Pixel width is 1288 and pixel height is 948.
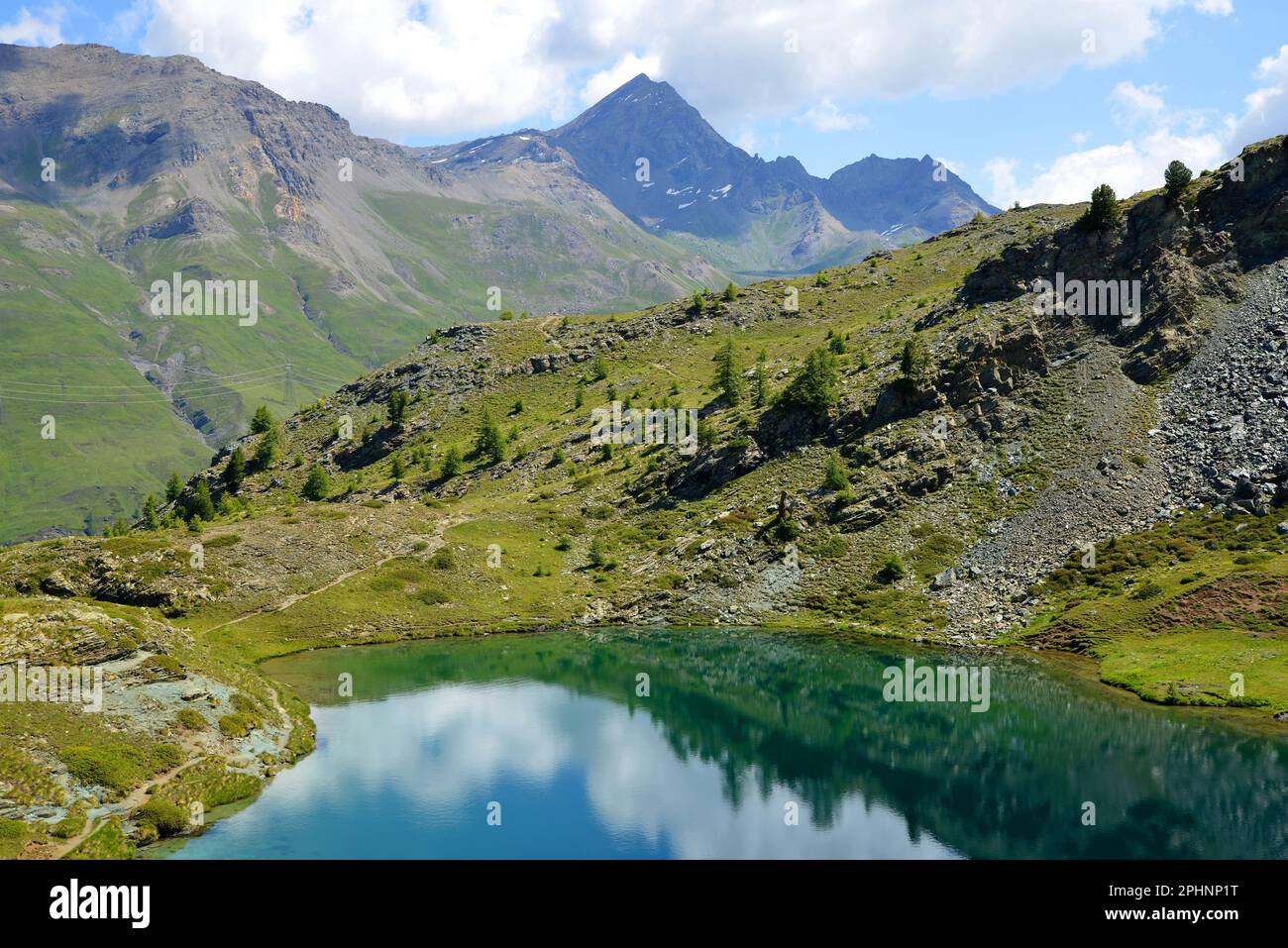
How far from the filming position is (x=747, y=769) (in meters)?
63.0

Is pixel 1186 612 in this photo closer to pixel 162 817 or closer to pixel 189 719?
pixel 162 817

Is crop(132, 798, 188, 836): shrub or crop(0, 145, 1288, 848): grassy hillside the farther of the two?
crop(0, 145, 1288, 848): grassy hillside

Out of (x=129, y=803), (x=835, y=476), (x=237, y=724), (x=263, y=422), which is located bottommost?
(x=129, y=803)

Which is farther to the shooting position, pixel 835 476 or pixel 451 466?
pixel 451 466

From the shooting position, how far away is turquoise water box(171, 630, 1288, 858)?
48562mm

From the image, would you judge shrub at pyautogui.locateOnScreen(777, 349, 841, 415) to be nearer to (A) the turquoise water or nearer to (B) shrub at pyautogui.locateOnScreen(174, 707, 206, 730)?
(A) the turquoise water

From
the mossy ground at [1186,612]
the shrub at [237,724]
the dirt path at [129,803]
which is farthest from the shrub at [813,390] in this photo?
the dirt path at [129,803]

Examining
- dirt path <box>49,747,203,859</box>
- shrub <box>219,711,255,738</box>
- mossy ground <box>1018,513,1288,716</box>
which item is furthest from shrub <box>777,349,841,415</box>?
dirt path <box>49,747,203,859</box>

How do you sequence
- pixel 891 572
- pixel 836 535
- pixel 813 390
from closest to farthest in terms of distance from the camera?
pixel 891 572 → pixel 836 535 → pixel 813 390

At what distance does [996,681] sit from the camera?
7738 centimetres

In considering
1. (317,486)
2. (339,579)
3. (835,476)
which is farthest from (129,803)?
(317,486)

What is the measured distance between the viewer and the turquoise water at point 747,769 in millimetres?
48562
